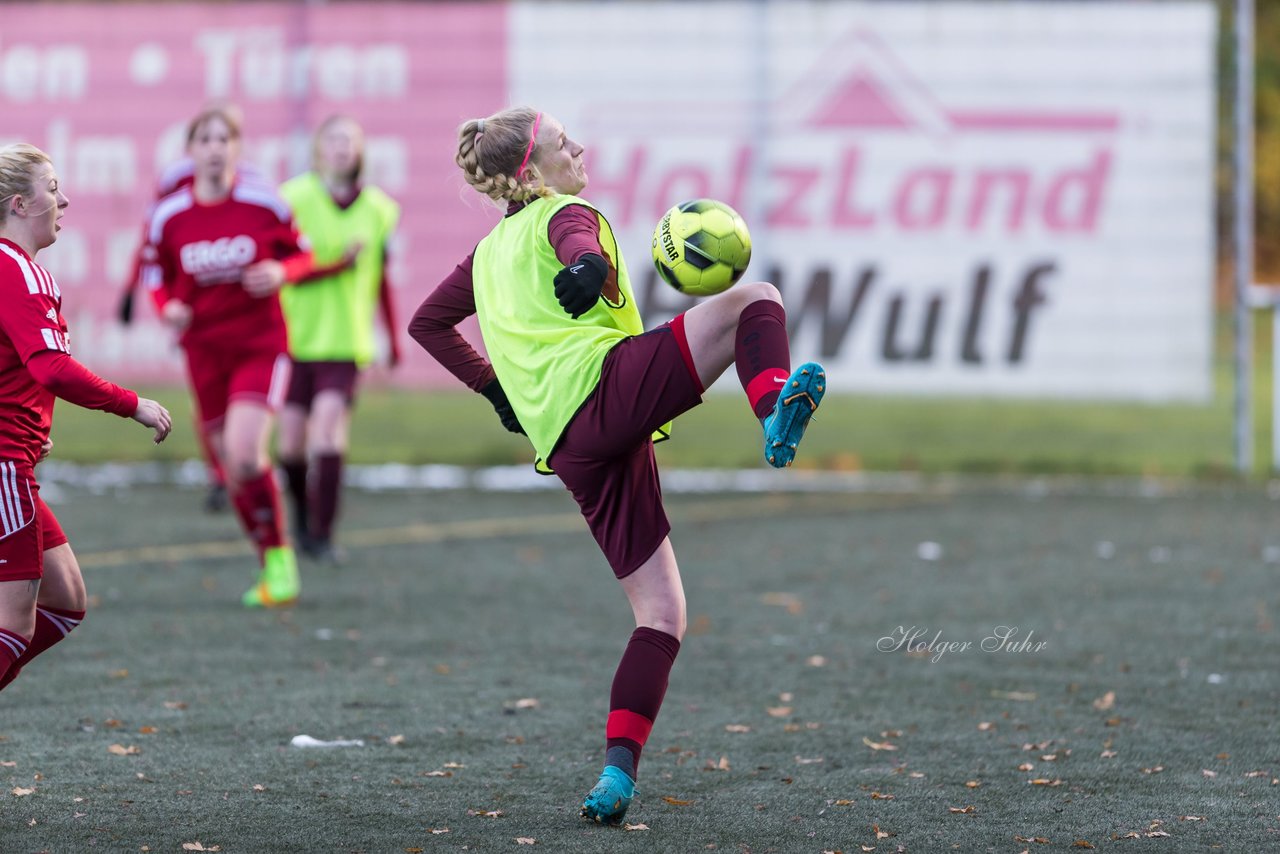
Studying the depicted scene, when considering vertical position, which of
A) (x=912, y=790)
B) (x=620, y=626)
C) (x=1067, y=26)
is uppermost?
(x=1067, y=26)

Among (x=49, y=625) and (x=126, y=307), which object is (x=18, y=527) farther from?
(x=126, y=307)

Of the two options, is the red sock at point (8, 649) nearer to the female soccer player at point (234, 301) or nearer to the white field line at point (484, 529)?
the female soccer player at point (234, 301)

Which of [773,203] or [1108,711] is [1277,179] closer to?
[773,203]

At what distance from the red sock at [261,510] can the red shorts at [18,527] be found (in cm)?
360

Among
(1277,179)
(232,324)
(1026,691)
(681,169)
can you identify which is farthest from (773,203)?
(1277,179)

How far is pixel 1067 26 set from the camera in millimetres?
13914

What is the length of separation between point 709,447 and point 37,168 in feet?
37.3

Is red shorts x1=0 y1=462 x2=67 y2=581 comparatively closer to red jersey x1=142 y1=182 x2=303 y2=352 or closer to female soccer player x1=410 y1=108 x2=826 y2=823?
female soccer player x1=410 y1=108 x2=826 y2=823

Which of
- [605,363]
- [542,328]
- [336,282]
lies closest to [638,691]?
[605,363]

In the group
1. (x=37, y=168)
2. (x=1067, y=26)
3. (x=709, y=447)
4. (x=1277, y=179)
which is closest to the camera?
(x=37, y=168)

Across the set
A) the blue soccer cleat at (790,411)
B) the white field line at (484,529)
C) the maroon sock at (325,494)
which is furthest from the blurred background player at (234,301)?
the blue soccer cleat at (790,411)

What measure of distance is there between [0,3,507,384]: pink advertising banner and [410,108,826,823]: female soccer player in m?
9.59

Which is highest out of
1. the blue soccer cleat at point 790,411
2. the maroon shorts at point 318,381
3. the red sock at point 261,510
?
the blue soccer cleat at point 790,411

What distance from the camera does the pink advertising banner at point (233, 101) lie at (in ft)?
46.9
